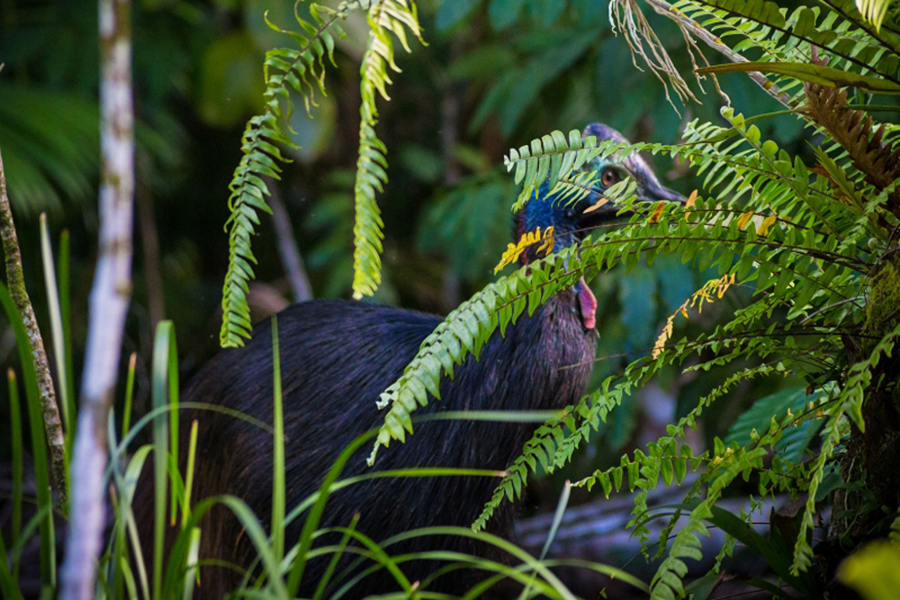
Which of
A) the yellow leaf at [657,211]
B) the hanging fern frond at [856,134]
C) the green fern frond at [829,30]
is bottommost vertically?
the yellow leaf at [657,211]

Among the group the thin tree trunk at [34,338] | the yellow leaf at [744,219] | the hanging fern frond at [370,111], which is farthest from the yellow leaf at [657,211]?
the thin tree trunk at [34,338]

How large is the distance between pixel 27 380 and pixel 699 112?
2.33 meters

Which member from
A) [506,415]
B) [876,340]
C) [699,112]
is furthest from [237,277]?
[699,112]

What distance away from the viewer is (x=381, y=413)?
6.46ft

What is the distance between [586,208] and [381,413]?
656 mm

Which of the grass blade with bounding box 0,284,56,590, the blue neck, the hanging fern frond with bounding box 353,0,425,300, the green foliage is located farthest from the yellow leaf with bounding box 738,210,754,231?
the grass blade with bounding box 0,284,56,590

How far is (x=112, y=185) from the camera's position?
104 centimetres

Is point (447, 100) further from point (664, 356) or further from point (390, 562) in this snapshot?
point (390, 562)

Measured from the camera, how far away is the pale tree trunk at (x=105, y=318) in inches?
37.0

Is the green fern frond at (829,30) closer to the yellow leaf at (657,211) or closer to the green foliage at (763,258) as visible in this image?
the green foliage at (763,258)

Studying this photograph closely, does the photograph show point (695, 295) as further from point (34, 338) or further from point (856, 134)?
point (34, 338)

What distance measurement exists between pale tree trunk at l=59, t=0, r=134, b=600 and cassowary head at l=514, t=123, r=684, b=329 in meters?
1.13

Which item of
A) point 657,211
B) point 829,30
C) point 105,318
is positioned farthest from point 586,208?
point 105,318

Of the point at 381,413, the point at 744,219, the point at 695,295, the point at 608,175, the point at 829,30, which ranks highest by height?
the point at 829,30
